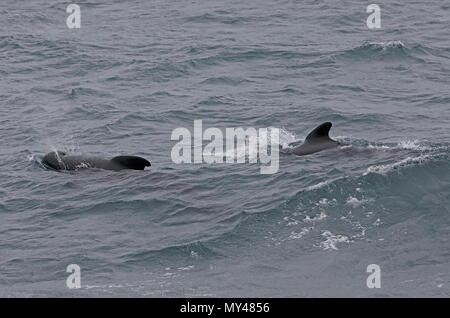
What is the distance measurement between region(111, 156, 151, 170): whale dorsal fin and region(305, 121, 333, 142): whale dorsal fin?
5.29 meters

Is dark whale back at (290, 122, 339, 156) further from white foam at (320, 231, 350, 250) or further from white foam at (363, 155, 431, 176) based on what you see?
white foam at (320, 231, 350, 250)

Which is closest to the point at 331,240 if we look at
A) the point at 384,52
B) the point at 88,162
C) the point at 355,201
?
the point at 355,201

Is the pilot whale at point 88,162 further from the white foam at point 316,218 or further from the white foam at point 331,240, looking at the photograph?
the white foam at point 331,240

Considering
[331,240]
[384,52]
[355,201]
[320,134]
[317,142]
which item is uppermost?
[384,52]

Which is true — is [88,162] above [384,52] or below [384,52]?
below

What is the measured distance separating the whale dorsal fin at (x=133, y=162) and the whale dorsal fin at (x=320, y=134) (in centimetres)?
529

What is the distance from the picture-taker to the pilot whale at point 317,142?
30.9 metres

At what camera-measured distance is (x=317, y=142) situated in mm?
31188

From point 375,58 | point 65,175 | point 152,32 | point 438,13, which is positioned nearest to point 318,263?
point 65,175

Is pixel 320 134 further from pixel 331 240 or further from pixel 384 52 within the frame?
pixel 384 52

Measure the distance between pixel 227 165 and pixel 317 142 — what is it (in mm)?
3027

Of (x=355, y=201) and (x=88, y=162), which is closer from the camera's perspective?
(x=355, y=201)

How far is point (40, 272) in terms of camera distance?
2320cm
